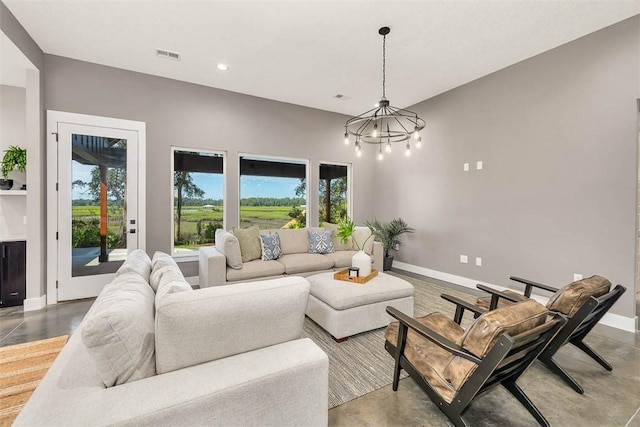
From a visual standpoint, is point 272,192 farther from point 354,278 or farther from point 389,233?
point 354,278

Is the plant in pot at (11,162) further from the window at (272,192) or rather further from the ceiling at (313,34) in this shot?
the window at (272,192)

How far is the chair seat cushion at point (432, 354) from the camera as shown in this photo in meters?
1.59

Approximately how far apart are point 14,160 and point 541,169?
22.7ft

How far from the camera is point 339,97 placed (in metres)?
5.01

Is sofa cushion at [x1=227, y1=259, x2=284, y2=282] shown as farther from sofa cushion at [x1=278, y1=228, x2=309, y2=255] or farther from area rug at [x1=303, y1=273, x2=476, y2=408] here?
area rug at [x1=303, y1=273, x2=476, y2=408]

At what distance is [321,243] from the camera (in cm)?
454

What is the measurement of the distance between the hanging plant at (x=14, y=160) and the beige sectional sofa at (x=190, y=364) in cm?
359

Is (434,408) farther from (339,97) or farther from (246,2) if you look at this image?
(339,97)

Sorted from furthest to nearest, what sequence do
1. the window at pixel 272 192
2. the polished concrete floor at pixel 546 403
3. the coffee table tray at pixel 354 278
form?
1. the window at pixel 272 192
2. the coffee table tray at pixel 354 278
3. the polished concrete floor at pixel 546 403

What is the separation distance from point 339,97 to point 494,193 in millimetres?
3017

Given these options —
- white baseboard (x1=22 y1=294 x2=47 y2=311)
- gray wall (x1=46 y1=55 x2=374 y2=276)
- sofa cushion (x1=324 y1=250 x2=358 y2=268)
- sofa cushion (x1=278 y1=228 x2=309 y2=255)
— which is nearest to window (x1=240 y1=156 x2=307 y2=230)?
gray wall (x1=46 y1=55 x2=374 y2=276)

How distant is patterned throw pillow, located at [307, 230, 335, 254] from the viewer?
452 cm

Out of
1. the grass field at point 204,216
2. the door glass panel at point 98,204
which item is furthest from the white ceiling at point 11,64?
the grass field at point 204,216

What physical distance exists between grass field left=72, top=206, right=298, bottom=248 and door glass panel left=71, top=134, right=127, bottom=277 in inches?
0.4
